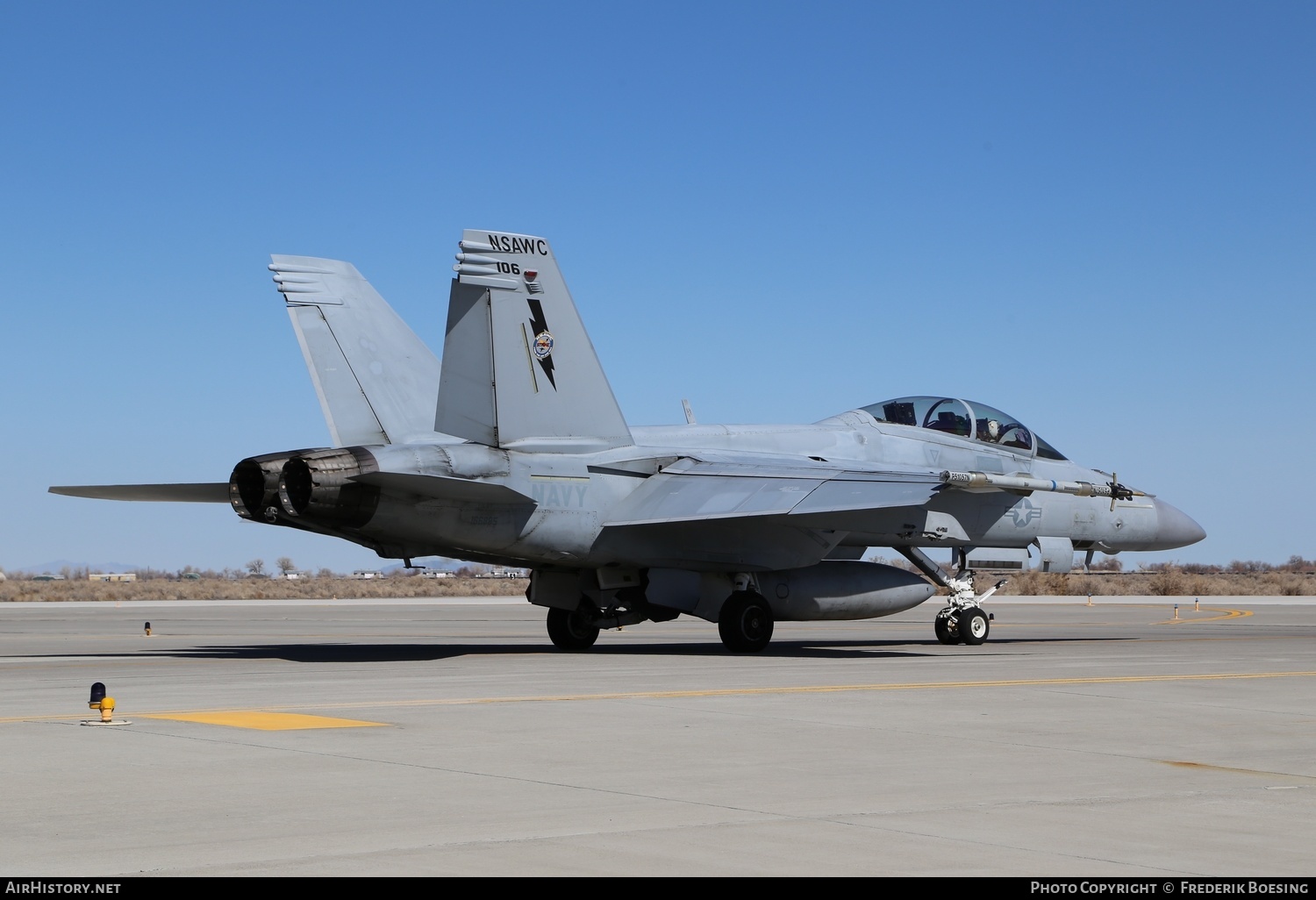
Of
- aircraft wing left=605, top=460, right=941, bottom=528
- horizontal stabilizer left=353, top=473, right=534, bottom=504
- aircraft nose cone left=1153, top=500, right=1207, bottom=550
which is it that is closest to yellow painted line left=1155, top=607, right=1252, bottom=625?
aircraft nose cone left=1153, top=500, right=1207, bottom=550

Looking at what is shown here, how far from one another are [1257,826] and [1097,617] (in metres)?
31.4

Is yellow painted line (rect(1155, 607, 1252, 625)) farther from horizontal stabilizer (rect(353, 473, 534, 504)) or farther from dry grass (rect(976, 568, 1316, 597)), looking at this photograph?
horizontal stabilizer (rect(353, 473, 534, 504))

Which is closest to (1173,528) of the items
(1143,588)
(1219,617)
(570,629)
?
(570,629)

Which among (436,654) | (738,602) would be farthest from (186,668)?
(738,602)

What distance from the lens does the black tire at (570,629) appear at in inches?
809

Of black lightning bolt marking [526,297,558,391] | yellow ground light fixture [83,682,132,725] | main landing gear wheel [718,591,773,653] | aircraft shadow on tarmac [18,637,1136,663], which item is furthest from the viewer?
main landing gear wheel [718,591,773,653]

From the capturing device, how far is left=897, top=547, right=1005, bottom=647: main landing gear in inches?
878

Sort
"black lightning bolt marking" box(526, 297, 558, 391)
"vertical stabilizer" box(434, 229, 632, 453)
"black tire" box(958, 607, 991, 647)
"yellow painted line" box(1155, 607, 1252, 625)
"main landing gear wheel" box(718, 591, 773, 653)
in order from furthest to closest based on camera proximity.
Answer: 1. "yellow painted line" box(1155, 607, 1252, 625)
2. "black tire" box(958, 607, 991, 647)
3. "main landing gear wheel" box(718, 591, 773, 653)
4. "black lightning bolt marking" box(526, 297, 558, 391)
5. "vertical stabilizer" box(434, 229, 632, 453)

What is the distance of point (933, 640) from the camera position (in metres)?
24.7

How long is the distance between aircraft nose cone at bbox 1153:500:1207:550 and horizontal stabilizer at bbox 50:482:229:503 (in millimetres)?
14698

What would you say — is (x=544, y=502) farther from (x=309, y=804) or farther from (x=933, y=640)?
(x=309, y=804)

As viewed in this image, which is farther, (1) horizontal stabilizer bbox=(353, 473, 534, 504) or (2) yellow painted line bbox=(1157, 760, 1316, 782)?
(1) horizontal stabilizer bbox=(353, 473, 534, 504)

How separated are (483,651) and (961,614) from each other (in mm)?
7376

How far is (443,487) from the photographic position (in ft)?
54.7
